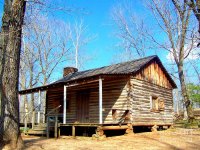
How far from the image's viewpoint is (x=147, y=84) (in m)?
17.6

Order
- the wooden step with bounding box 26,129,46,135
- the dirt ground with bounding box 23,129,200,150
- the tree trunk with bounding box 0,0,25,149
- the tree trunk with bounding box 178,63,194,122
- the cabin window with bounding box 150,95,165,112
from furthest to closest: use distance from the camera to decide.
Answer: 1. the tree trunk with bounding box 178,63,194,122
2. the cabin window with bounding box 150,95,165,112
3. the wooden step with bounding box 26,129,46,135
4. the dirt ground with bounding box 23,129,200,150
5. the tree trunk with bounding box 0,0,25,149

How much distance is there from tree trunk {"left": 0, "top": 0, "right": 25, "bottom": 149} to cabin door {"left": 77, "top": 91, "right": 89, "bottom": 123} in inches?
344

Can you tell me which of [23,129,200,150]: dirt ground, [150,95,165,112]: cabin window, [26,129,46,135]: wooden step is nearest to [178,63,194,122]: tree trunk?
[150,95,165,112]: cabin window

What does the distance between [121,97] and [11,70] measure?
8206 millimetres

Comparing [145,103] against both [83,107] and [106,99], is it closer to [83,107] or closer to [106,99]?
[106,99]

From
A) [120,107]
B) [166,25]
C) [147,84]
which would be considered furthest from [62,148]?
[166,25]

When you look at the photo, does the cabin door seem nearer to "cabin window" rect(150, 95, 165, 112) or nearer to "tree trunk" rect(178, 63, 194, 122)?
"cabin window" rect(150, 95, 165, 112)

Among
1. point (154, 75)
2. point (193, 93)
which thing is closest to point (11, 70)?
point (154, 75)

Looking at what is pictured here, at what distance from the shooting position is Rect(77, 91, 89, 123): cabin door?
17.8 meters

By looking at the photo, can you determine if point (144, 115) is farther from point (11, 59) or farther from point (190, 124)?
point (11, 59)

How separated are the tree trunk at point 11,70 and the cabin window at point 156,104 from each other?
35.5 feet

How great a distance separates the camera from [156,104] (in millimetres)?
18594

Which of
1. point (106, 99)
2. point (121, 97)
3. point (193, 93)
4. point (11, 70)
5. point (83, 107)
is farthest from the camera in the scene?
point (193, 93)

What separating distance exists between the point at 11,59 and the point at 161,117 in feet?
42.2
